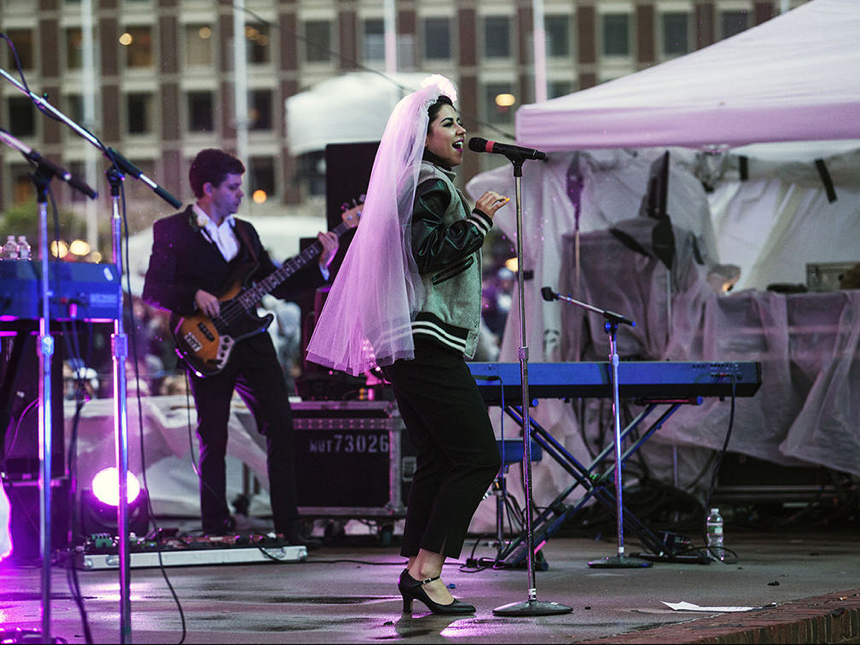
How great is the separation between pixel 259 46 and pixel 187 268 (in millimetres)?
46592

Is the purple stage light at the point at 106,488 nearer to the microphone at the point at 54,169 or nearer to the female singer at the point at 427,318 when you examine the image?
the female singer at the point at 427,318

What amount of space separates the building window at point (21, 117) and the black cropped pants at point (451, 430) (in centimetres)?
5315

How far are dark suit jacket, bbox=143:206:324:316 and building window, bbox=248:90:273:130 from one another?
46521 millimetres

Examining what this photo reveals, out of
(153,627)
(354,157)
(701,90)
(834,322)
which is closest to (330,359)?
(153,627)

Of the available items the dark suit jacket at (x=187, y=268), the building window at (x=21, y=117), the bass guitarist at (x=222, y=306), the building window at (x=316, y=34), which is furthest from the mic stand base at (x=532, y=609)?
the building window at (x=21, y=117)

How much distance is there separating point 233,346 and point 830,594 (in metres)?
3.24

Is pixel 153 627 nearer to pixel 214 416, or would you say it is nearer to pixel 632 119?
pixel 214 416

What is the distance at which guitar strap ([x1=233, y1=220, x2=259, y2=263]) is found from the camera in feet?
23.0

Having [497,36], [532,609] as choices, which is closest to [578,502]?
[532,609]

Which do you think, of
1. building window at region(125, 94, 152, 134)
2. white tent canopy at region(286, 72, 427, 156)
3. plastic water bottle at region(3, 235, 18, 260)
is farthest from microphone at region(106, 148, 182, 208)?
building window at region(125, 94, 152, 134)

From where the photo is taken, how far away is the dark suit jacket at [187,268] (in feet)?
22.4

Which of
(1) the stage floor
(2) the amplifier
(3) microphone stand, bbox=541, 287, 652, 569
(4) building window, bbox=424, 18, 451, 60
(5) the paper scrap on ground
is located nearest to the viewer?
(1) the stage floor

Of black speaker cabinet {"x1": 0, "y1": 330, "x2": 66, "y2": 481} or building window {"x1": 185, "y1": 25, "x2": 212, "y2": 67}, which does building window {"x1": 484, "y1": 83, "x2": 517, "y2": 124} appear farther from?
black speaker cabinet {"x1": 0, "y1": 330, "x2": 66, "y2": 481}

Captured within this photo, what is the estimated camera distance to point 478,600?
5004mm
